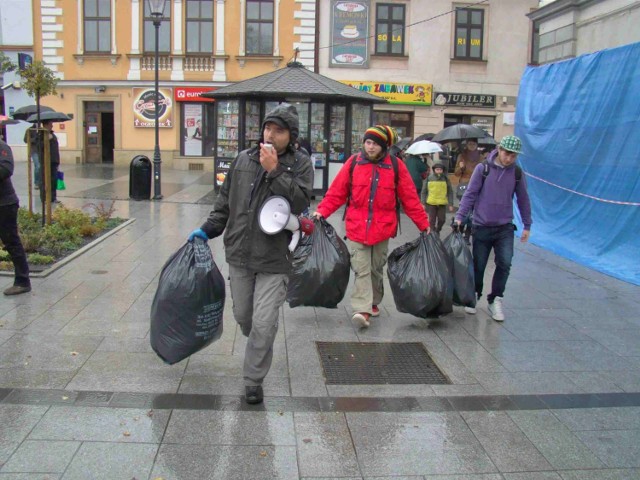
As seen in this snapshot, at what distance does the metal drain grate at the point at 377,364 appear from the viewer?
15.6ft

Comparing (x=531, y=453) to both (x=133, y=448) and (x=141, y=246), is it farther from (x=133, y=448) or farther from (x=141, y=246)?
(x=141, y=246)

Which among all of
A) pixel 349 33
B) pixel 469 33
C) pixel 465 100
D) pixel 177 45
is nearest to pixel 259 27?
pixel 177 45

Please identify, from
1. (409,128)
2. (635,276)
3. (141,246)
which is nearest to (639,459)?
(635,276)

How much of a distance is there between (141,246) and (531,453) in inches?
264

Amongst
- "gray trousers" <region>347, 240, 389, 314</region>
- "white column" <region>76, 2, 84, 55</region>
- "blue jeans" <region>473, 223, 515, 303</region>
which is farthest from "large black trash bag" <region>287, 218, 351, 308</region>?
"white column" <region>76, 2, 84, 55</region>

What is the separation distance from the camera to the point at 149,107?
24547 millimetres

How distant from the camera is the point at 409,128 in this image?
82.1 ft

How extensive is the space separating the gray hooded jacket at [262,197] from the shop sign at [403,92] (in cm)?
2060

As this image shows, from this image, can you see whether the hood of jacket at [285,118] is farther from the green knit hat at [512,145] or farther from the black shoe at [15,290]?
the black shoe at [15,290]

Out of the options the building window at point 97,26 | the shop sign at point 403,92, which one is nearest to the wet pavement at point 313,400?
the shop sign at point 403,92

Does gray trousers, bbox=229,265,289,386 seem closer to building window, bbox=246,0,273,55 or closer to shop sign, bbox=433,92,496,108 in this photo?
building window, bbox=246,0,273,55

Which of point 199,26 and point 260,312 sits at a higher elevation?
point 199,26

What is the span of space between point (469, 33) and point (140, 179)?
15374mm

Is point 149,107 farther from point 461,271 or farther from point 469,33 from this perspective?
point 461,271
